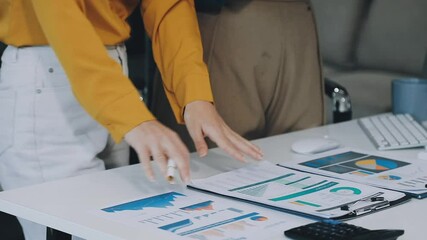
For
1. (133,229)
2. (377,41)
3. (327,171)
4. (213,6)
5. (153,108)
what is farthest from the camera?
(377,41)

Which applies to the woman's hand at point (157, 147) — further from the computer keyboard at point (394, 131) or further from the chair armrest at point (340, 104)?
the chair armrest at point (340, 104)

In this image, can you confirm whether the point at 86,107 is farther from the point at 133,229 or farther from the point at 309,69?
the point at 309,69

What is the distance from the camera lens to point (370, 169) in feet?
5.75

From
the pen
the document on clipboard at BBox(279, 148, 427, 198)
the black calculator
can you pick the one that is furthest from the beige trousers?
the black calculator

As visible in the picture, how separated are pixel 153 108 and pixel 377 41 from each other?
96cm

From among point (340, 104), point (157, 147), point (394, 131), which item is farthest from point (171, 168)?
point (340, 104)

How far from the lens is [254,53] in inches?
87.7

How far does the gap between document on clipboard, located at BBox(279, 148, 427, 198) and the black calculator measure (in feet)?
0.95

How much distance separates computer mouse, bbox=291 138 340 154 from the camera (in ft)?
6.22

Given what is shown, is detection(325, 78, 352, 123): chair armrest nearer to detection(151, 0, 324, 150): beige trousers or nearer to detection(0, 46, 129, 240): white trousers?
detection(151, 0, 324, 150): beige trousers

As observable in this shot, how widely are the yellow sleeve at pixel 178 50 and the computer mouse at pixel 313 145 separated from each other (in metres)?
0.27

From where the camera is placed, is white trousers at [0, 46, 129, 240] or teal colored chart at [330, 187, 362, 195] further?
white trousers at [0, 46, 129, 240]

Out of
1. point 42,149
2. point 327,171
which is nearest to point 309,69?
point 327,171

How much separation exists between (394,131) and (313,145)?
289 mm
